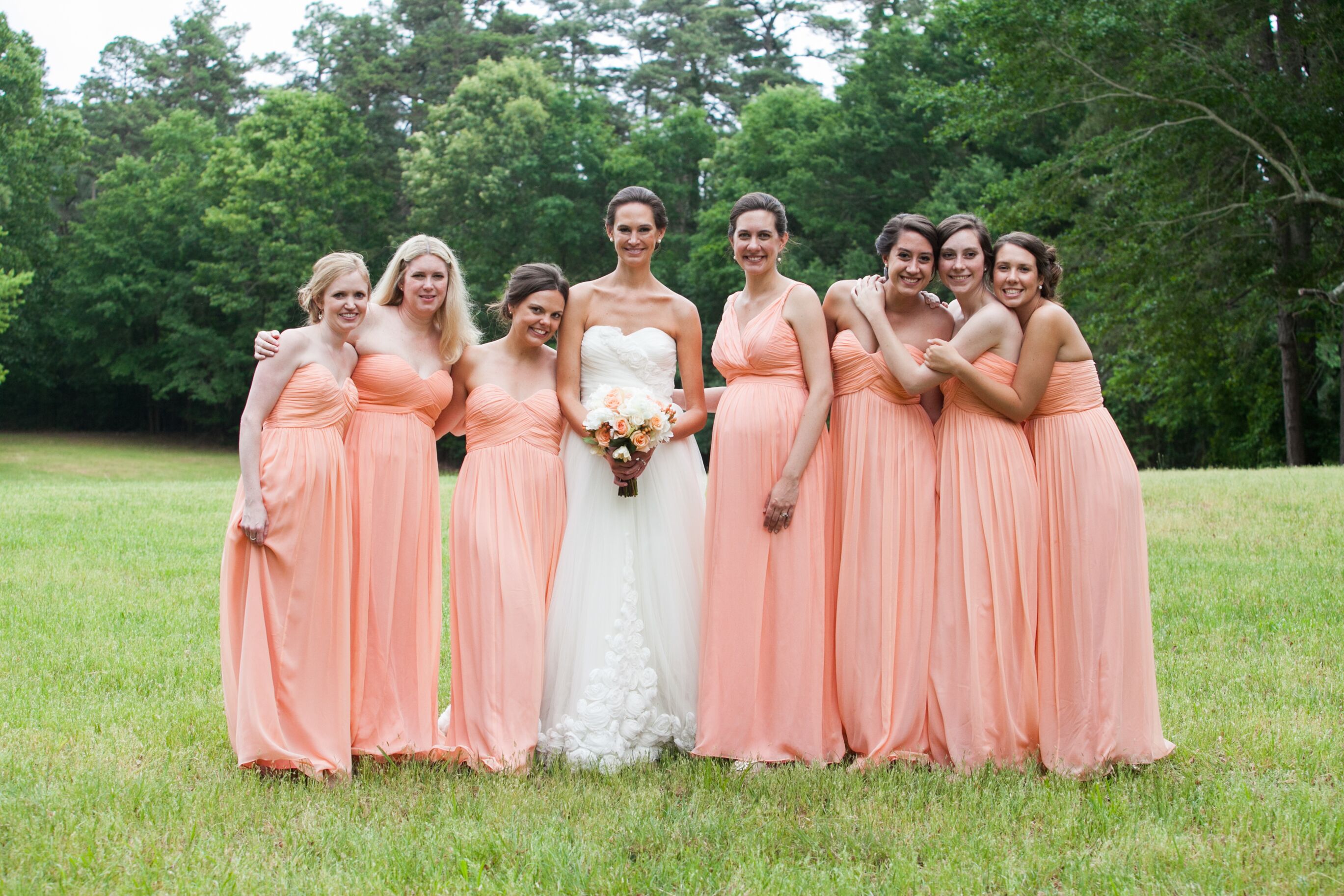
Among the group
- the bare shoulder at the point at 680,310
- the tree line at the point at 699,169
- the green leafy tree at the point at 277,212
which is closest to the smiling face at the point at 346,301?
the bare shoulder at the point at 680,310

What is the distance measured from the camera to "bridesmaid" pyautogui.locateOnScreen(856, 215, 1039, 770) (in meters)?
5.67

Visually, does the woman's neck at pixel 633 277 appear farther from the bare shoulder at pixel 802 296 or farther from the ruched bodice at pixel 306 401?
the ruched bodice at pixel 306 401

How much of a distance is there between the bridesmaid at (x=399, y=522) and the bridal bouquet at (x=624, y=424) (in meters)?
0.93

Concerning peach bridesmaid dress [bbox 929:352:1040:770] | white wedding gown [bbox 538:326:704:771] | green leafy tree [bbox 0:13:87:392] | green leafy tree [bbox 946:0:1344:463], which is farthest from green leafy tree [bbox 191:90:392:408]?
peach bridesmaid dress [bbox 929:352:1040:770]

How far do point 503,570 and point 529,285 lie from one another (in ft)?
5.13

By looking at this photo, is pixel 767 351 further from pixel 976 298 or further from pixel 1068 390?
pixel 1068 390

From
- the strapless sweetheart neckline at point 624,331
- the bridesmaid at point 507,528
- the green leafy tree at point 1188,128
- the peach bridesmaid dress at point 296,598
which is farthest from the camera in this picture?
the green leafy tree at point 1188,128

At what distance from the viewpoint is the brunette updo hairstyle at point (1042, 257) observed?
19.1 feet

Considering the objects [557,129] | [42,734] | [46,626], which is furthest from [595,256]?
[42,734]

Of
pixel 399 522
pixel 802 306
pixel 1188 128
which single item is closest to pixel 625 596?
pixel 399 522

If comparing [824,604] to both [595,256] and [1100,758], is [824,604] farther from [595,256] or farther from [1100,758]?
[595,256]

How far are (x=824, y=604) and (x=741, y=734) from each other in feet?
2.65

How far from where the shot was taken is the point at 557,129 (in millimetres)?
41062

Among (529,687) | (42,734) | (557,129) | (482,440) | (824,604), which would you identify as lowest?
(42,734)
